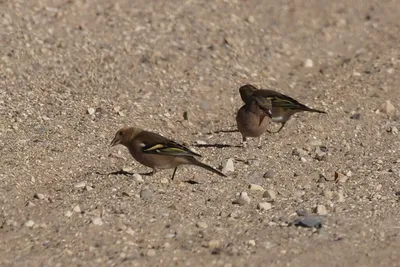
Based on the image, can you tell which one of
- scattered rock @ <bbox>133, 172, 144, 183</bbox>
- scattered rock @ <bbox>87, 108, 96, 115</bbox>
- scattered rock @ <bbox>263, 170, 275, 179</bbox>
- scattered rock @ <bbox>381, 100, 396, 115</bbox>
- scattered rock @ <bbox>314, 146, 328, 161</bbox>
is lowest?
scattered rock @ <bbox>87, 108, 96, 115</bbox>

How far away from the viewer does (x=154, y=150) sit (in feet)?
37.8

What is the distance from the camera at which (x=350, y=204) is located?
10875 mm

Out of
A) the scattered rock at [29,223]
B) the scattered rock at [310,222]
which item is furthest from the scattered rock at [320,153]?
the scattered rock at [29,223]

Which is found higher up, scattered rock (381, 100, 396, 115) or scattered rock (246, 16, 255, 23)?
scattered rock (381, 100, 396, 115)

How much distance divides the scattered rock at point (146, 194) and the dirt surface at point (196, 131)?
2cm

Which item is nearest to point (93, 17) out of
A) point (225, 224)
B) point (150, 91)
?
point (150, 91)

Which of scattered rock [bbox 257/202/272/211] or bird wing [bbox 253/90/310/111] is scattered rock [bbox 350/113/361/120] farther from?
scattered rock [bbox 257/202/272/211]

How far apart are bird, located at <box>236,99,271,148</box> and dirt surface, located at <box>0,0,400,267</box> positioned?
22cm

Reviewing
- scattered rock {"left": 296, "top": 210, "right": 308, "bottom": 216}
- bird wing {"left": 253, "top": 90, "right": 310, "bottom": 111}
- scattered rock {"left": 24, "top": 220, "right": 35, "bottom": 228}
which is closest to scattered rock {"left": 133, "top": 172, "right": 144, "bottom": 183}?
scattered rock {"left": 24, "top": 220, "right": 35, "bottom": 228}

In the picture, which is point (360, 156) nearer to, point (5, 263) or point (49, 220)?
point (49, 220)

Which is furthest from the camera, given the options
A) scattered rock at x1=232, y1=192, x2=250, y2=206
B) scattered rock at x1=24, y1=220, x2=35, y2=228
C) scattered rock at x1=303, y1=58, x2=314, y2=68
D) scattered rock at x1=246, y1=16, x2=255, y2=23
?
scattered rock at x1=246, y1=16, x2=255, y2=23

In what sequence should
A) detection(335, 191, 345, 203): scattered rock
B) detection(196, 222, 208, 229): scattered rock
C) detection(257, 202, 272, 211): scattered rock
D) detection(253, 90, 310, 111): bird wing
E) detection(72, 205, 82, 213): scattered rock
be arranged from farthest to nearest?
detection(253, 90, 310, 111): bird wing
detection(335, 191, 345, 203): scattered rock
detection(257, 202, 272, 211): scattered rock
detection(72, 205, 82, 213): scattered rock
detection(196, 222, 208, 229): scattered rock

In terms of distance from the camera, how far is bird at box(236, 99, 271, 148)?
13016 mm

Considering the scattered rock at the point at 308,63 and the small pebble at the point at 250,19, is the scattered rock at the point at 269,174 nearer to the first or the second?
the scattered rock at the point at 308,63
